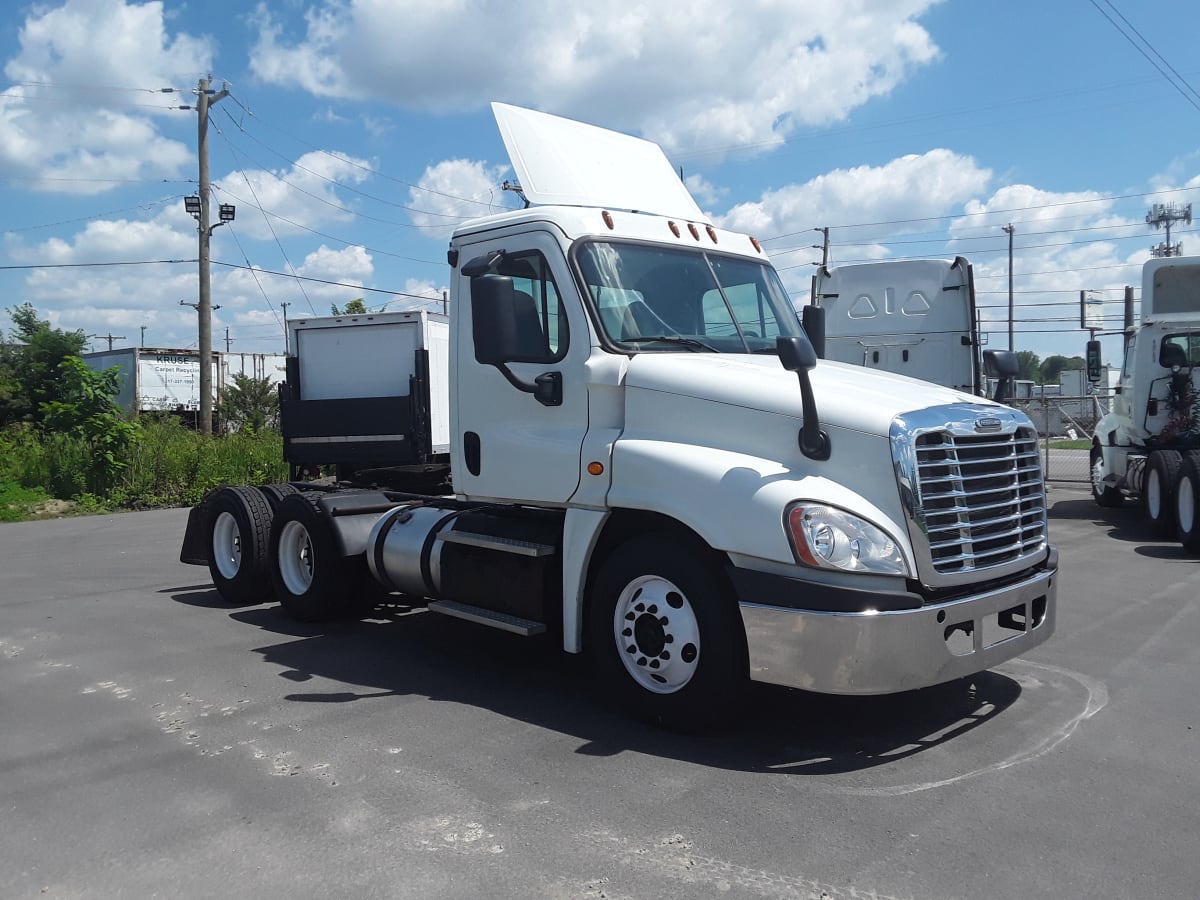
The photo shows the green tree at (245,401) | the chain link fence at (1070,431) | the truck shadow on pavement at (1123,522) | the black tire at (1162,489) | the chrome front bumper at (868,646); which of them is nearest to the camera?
the chrome front bumper at (868,646)

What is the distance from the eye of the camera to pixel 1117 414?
49.0ft

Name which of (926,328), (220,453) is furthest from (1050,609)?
(220,453)

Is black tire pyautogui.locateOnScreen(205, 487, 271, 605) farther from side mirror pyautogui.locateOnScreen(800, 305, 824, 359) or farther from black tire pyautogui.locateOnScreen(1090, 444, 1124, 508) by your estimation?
black tire pyautogui.locateOnScreen(1090, 444, 1124, 508)

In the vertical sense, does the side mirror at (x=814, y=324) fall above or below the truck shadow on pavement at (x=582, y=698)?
above

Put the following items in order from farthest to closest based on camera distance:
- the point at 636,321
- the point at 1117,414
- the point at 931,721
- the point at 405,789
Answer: the point at 1117,414 → the point at 636,321 → the point at 931,721 → the point at 405,789

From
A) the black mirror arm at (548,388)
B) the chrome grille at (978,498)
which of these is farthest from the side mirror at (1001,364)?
the black mirror arm at (548,388)

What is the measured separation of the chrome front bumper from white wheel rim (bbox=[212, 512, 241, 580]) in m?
5.82

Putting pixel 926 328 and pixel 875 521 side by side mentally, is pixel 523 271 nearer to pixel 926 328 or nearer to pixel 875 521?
pixel 875 521

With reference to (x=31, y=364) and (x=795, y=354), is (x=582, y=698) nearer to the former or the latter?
(x=795, y=354)

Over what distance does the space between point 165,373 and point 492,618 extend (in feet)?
133

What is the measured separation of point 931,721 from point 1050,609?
2.98ft

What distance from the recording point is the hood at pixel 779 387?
4816mm

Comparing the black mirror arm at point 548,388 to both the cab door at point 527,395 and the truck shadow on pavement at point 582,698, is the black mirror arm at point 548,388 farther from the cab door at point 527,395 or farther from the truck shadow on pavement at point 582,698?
the truck shadow on pavement at point 582,698

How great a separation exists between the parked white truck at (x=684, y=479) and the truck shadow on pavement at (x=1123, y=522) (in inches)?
295
